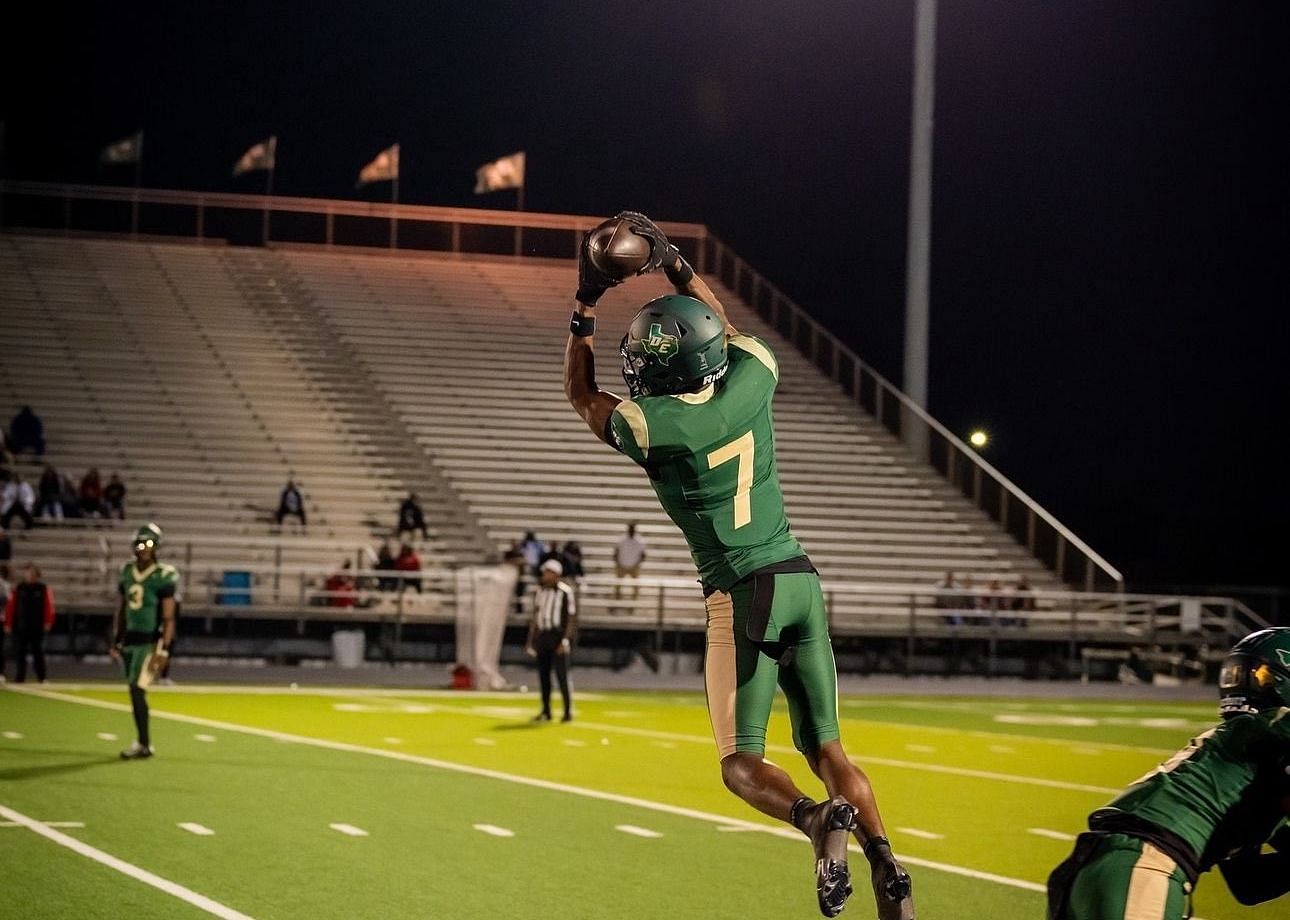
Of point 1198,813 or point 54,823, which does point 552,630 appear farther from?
point 1198,813

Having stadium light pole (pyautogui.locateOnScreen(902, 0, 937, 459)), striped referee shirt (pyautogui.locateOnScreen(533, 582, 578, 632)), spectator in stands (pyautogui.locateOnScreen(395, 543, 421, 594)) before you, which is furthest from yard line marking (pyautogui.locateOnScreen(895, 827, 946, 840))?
stadium light pole (pyautogui.locateOnScreen(902, 0, 937, 459))

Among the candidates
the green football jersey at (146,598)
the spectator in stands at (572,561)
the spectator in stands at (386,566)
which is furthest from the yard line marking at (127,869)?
the spectator in stands at (572,561)

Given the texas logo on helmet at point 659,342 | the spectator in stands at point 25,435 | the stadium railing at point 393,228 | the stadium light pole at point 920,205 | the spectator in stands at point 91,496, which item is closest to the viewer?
the texas logo on helmet at point 659,342

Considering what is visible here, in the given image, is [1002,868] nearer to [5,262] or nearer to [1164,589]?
[5,262]

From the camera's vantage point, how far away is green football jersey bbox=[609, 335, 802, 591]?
238 inches

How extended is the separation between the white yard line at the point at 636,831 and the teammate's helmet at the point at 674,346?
4.65 m

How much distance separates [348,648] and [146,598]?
42.9 feet

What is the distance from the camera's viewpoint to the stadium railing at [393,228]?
37969 mm

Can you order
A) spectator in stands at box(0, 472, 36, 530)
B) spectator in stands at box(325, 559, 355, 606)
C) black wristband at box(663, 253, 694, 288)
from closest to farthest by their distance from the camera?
black wristband at box(663, 253, 694, 288) → spectator in stands at box(0, 472, 36, 530) → spectator in stands at box(325, 559, 355, 606)

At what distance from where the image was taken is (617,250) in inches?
245

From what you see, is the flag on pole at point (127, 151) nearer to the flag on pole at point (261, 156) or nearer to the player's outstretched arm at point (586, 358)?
the flag on pole at point (261, 156)

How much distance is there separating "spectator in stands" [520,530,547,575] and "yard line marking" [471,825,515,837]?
702 inches

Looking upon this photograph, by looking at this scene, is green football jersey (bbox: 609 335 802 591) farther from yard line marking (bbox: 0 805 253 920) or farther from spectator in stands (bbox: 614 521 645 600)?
spectator in stands (bbox: 614 521 645 600)

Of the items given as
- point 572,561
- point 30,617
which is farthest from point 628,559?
point 30,617
